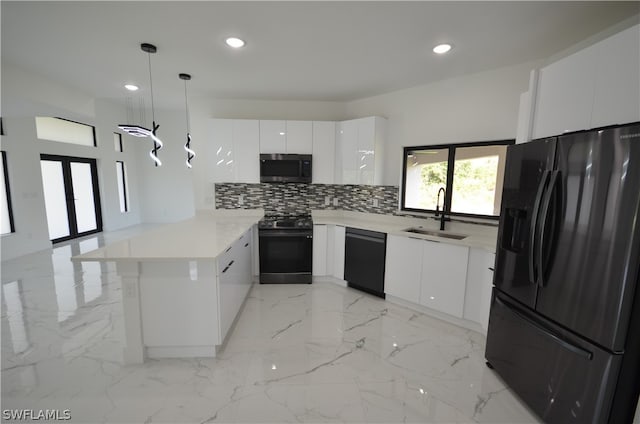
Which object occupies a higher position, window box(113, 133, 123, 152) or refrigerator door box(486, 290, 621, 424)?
window box(113, 133, 123, 152)

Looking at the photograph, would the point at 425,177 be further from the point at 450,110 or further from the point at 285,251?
the point at 285,251

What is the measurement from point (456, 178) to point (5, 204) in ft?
23.4

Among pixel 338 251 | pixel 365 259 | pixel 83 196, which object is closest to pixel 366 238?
pixel 365 259

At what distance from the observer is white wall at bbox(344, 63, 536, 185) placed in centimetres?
278

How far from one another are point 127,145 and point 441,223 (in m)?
7.71

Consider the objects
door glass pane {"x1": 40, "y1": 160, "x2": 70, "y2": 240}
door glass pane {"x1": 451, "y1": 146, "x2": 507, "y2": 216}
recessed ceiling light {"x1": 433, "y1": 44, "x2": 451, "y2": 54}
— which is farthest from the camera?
door glass pane {"x1": 40, "y1": 160, "x2": 70, "y2": 240}

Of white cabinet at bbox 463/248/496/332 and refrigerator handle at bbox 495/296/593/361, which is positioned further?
white cabinet at bbox 463/248/496/332

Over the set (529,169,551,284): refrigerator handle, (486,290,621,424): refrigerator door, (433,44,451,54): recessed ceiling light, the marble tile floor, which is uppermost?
(433,44,451,54): recessed ceiling light

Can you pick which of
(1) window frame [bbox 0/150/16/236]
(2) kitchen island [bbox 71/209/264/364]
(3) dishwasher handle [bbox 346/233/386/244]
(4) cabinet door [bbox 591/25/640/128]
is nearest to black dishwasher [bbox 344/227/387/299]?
(3) dishwasher handle [bbox 346/233/386/244]

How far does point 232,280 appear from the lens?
2572 millimetres

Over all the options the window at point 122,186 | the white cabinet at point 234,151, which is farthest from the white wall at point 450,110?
the window at point 122,186

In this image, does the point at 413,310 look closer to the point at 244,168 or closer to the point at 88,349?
the point at 244,168

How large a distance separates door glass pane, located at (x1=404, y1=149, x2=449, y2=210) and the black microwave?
1401 millimetres

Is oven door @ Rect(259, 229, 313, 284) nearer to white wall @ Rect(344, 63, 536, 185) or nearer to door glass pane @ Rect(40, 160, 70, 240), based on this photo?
white wall @ Rect(344, 63, 536, 185)
